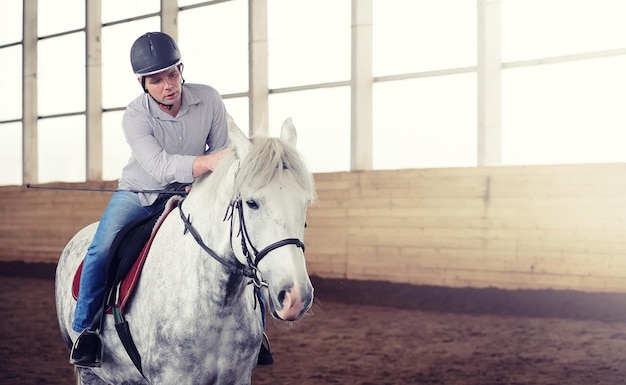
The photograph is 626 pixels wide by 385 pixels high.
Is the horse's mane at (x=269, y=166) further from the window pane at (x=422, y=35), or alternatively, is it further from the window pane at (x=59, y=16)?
the window pane at (x=59, y=16)

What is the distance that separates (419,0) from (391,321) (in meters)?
4.07

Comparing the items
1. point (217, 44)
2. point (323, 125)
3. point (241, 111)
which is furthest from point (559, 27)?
point (217, 44)

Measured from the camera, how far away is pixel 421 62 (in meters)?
A: 8.52

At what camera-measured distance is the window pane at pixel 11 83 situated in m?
13.1

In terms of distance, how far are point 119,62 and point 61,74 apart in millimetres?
1523

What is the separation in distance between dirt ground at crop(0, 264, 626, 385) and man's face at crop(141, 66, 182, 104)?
2709mm

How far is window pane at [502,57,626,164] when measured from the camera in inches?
280

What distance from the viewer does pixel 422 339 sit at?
20.1 ft

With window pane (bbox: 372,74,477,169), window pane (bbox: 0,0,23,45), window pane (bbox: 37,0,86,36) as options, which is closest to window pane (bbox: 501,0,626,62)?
window pane (bbox: 372,74,477,169)

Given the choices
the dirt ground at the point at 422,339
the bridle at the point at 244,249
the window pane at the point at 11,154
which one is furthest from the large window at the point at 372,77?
the bridle at the point at 244,249

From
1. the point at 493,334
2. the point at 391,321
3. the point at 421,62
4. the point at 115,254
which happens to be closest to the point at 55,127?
the point at 421,62

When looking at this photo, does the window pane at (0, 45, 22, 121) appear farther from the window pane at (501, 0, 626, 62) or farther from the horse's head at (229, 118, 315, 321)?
the horse's head at (229, 118, 315, 321)

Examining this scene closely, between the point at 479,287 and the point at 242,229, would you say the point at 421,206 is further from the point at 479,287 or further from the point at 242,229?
the point at 242,229

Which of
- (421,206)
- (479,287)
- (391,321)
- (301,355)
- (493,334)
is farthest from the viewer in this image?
(421,206)
